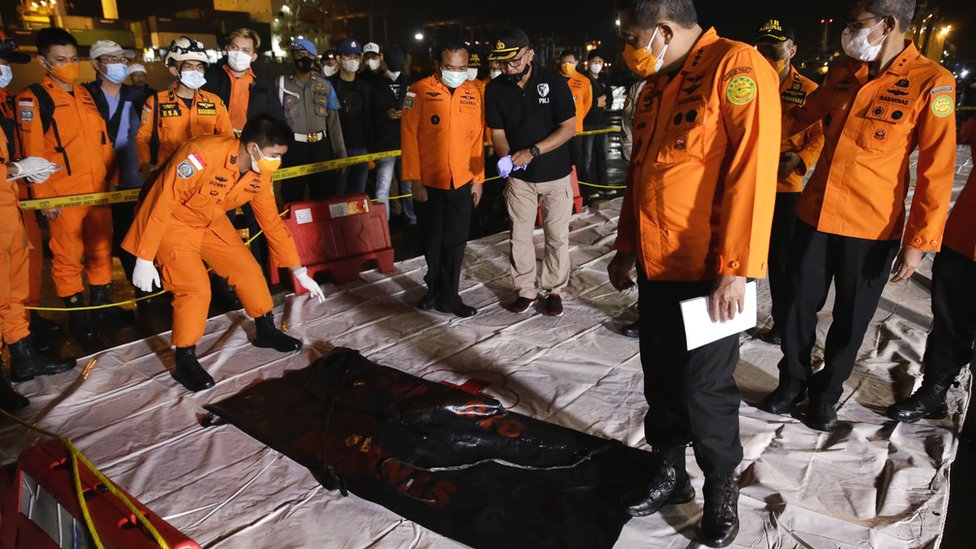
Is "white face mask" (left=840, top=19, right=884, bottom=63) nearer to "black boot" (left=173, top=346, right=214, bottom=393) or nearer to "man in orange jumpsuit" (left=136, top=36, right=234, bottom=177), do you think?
"black boot" (left=173, top=346, right=214, bottom=393)

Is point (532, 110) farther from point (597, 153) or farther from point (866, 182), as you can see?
point (597, 153)

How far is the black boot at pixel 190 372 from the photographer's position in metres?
3.40

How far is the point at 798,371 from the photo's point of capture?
9.82 ft

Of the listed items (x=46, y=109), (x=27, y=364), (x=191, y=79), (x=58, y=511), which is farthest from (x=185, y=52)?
(x=58, y=511)

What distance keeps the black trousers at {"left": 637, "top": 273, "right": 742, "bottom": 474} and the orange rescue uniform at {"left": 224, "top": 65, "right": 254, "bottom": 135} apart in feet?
13.7

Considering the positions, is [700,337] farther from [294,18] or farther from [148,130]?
[294,18]

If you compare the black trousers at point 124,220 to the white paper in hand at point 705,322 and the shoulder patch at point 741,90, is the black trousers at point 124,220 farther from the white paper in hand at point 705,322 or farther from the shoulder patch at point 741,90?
the shoulder patch at point 741,90

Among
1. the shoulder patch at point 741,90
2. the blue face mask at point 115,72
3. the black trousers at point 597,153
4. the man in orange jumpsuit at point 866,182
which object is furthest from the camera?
the black trousers at point 597,153

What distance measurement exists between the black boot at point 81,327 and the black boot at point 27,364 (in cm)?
44

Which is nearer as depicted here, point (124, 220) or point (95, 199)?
point (95, 199)

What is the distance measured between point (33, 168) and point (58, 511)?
2.79 m

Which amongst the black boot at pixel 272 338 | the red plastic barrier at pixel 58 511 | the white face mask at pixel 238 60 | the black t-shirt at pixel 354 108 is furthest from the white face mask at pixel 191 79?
the red plastic barrier at pixel 58 511

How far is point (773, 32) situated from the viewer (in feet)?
11.1

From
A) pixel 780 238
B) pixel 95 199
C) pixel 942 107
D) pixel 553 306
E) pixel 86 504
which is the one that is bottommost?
pixel 553 306
